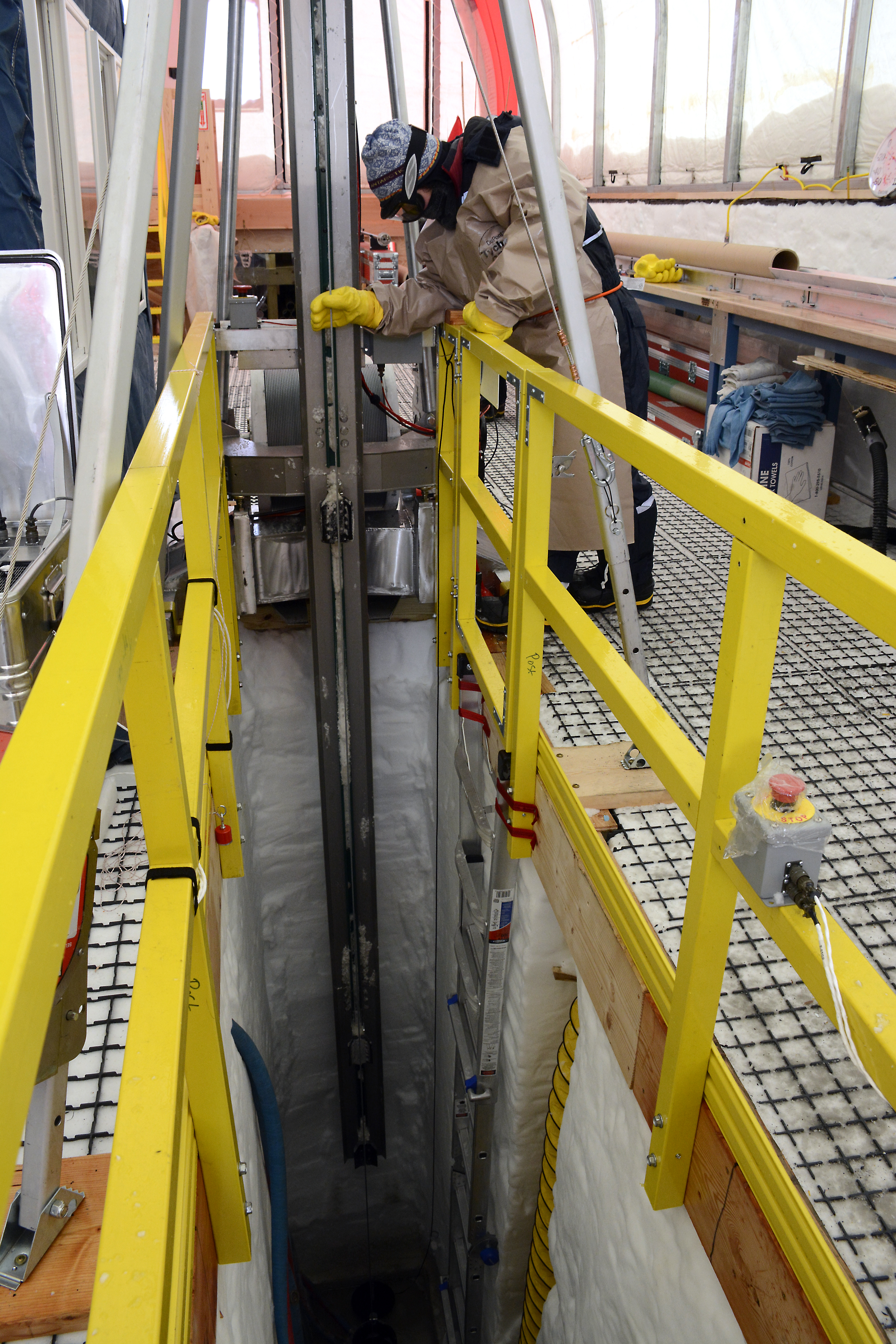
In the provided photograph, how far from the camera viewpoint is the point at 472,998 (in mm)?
3332

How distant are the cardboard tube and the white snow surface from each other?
11.3ft

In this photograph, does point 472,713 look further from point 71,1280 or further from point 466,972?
point 71,1280

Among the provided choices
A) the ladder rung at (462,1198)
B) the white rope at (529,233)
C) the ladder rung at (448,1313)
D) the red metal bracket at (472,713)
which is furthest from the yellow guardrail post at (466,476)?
the ladder rung at (448,1313)

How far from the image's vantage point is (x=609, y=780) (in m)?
2.38

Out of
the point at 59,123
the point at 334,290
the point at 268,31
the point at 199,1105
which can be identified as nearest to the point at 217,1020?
the point at 199,1105

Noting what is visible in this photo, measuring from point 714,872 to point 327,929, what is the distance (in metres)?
3.59

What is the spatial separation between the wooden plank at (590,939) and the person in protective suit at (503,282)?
96 cm

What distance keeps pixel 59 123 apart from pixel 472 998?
4.19m

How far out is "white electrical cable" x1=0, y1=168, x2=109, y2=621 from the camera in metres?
1.33

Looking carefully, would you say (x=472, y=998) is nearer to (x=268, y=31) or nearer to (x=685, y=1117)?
(x=685, y=1117)

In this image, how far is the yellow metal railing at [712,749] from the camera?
106cm

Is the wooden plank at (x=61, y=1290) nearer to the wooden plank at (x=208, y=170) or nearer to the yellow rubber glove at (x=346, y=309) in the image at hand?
the yellow rubber glove at (x=346, y=309)

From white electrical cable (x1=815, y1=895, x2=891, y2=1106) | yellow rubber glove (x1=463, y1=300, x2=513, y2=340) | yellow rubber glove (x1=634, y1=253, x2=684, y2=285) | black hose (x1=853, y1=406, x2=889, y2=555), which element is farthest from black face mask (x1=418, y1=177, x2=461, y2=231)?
yellow rubber glove (x1=634, y1=253, x2=684, y2=285)

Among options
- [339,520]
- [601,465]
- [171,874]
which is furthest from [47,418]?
[339,520]
